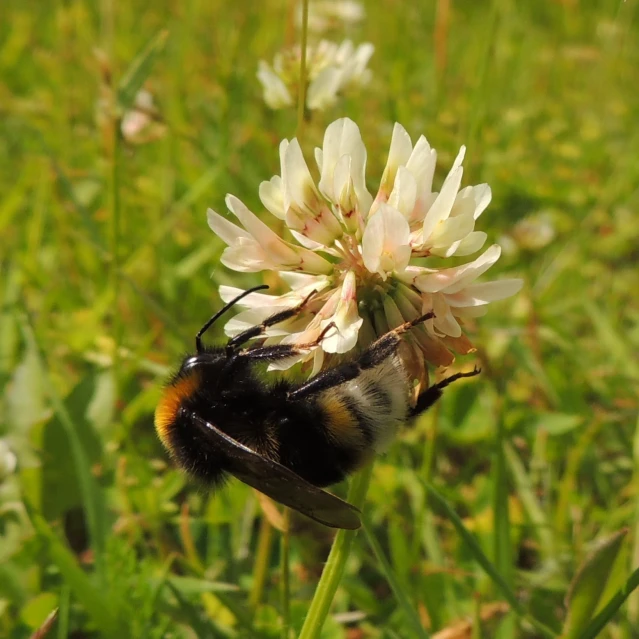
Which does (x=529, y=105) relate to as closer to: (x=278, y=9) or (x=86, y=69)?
(x=278, y=9)

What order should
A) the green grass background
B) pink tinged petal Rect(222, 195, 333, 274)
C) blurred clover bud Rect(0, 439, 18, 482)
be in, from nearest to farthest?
1. pink tinged petal Rect(222, 195, 333, 274)
2. the green grass background
3. blurred clover bud Rect(0, 439, 18, 482)

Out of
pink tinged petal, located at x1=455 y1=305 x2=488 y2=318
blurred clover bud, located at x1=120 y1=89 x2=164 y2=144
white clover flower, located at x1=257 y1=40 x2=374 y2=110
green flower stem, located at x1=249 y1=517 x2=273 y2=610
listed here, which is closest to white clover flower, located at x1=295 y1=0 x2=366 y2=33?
blurred clover bud, located at x1=120 y1=89 x2=164 y2=144

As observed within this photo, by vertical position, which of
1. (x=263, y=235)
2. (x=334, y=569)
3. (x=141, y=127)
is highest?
(x=263, y=235)

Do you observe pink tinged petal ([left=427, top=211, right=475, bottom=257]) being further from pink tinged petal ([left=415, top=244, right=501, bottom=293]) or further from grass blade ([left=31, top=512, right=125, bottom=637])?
grass blade ([left=31, top=512, right=125, bottom=637])

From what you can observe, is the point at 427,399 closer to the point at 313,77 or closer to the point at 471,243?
the point at 471,243

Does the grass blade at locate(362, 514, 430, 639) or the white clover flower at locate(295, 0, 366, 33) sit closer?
the grass blade at locate(362, 514, 430, 639)

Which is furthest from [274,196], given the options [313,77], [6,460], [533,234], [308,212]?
[533,234]
